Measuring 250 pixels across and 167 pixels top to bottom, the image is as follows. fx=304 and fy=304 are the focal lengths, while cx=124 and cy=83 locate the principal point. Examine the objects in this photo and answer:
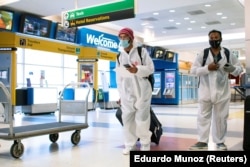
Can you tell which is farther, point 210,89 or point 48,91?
point 48,91

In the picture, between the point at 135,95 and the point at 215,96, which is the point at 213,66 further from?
the point at 135,95

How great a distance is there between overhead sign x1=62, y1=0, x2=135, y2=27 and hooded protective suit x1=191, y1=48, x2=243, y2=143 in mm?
2959

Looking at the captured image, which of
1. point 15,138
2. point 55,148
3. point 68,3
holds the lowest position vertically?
point 55,148

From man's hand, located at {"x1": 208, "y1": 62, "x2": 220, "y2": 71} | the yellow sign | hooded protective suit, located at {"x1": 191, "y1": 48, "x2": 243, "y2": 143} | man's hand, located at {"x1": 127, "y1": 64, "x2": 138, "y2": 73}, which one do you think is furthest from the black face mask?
the yellow sign

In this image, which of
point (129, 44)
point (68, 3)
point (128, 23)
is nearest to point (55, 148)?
point (129, 44)

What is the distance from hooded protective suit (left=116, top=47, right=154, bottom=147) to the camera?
3.74 m

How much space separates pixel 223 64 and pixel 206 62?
0.22m

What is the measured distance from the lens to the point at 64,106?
16.5ft

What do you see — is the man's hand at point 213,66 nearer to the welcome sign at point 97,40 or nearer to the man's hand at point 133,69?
the man's hand at point 133,69

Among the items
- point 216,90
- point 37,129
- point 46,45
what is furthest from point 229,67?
point 46,45

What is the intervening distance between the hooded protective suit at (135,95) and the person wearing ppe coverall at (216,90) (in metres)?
0.73

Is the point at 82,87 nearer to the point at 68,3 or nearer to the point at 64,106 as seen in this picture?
the point at 68,3

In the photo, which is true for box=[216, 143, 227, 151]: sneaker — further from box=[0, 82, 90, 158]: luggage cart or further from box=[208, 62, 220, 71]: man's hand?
box=[0, 82, 90, 158]: luggage cart

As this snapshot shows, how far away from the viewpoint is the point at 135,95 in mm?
3807
